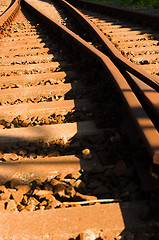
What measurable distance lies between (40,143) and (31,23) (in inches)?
227

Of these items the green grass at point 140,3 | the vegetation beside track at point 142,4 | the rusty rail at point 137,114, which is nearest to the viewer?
the rusty rail at point 137,114

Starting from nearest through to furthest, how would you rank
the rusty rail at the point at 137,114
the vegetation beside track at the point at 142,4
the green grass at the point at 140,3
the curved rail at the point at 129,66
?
1. the rusty rail at the point at 137,114
2. the curved rail at the point at 129,66
3. the vegetation beside track at the point at 142,4
4. the green grass at the point at 140,3

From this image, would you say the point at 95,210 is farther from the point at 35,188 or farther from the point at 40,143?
the point at 40,143

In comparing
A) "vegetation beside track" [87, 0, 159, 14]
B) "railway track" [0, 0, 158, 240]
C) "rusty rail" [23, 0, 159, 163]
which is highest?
"rusty rail" [23, 0, 159, 163]

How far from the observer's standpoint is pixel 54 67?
3568mm

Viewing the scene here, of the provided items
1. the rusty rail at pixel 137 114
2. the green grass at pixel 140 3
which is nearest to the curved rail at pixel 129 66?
the rusty rail at pixel 137 114

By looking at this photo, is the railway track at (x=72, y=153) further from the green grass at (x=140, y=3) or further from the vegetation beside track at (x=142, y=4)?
the green grass at (x=140, y=3)

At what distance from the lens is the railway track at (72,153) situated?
51.9 inches

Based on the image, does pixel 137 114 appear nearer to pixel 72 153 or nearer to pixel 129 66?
pixel 72 153

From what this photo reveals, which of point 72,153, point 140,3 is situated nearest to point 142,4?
point 140,3

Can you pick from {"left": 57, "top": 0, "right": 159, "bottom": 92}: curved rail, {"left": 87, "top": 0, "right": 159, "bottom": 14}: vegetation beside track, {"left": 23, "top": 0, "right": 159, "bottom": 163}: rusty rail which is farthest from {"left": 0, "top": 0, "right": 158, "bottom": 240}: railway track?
{"left": 87, "top": 0, "right": 159, "bottom": 14}: vegetation beside track

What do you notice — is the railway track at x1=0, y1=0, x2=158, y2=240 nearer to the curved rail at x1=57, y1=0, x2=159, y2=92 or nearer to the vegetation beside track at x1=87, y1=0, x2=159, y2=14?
the curved rail at x1=57, y1=0, x2=159, y2=92

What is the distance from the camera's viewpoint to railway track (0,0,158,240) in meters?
1.32

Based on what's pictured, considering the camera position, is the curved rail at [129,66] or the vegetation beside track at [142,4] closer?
the curved rail at [129,66]
